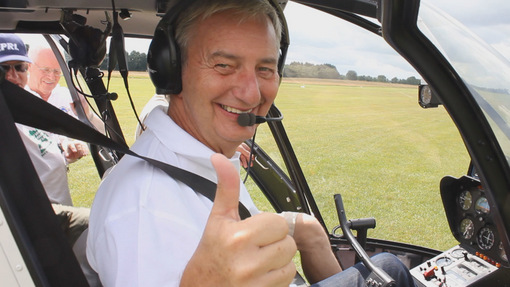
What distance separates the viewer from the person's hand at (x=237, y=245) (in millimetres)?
662

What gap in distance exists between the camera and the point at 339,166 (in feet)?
18.6

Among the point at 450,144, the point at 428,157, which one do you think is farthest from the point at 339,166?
the point at 450,144

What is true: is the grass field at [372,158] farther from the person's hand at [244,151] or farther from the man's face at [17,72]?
the man's face at [17,72]


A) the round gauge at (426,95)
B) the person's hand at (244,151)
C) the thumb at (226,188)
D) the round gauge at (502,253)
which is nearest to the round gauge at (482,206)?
the round gauge at (502,253)

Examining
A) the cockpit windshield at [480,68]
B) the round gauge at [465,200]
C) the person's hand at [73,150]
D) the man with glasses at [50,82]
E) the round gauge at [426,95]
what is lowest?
the person's hand at [73,150]

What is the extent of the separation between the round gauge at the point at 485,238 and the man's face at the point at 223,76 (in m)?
1.23

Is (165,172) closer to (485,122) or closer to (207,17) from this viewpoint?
(207,17)

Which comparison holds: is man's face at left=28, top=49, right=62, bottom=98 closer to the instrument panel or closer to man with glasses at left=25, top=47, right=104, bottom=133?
man with glasses at left=25, top=47, right=104, bottom=133

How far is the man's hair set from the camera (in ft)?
3.81

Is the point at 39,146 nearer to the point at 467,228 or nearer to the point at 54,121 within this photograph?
the point at 54,121

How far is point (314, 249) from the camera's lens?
68.6 inches

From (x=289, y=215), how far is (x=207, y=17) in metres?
0.96

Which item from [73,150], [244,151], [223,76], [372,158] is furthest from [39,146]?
[372,158]

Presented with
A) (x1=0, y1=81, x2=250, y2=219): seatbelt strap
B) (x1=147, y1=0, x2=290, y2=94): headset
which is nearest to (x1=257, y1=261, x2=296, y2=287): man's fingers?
(x1=0, y1=81, x2=250, y2=219): seatbelt strap
